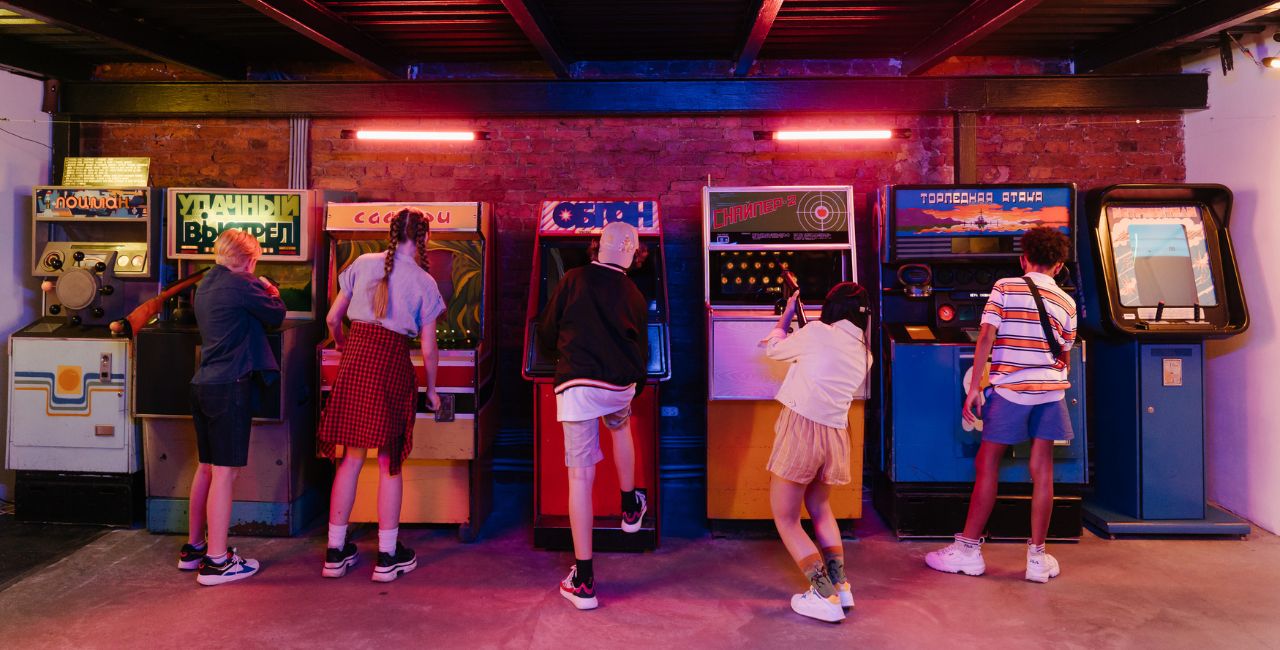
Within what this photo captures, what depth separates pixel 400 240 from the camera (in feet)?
12.1

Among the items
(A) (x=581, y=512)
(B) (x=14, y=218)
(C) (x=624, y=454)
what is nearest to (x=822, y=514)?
(C) (x=624, y=454)

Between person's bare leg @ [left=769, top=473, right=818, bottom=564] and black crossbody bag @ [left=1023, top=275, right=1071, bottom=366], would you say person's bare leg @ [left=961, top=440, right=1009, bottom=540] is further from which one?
person's bare leg @ [left=769, top=473, right=818, bottom=564]

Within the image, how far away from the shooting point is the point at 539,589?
12.1 ft

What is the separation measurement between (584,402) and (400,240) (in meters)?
1.21

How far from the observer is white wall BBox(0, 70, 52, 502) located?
4.80m

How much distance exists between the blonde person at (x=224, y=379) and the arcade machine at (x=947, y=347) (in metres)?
3.40

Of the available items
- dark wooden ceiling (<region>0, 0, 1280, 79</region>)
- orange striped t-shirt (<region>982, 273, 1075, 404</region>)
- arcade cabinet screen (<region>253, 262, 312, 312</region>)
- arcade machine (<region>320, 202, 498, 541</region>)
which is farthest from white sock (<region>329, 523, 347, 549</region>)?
orange striped t-shirt (<region>982, 273, 1075, 404</region>)

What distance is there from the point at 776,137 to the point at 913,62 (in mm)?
1029

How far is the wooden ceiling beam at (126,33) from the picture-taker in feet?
13.1

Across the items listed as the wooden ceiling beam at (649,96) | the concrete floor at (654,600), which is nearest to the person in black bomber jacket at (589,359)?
the concrete floor at (654,600)

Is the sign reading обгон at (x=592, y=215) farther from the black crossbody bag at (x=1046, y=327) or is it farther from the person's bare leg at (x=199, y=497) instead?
the person's bare leg at (x=199, y=497)

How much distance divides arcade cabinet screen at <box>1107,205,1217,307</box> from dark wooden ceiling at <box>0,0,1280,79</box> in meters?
1.07

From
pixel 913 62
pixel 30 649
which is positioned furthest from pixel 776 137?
pixel 30 649

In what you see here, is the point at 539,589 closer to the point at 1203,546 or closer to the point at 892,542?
the point at 892,542
